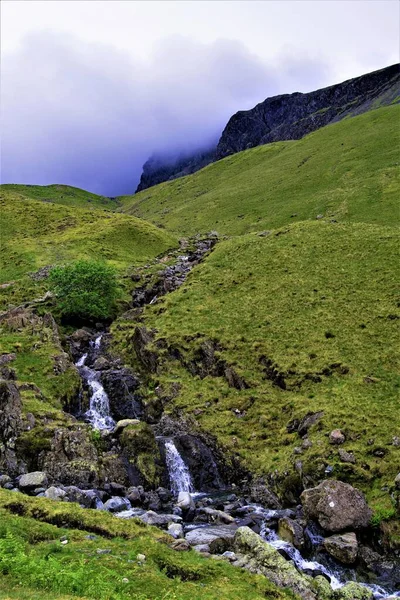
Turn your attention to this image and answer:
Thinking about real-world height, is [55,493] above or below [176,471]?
above

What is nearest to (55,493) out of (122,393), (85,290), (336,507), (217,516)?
(217,516)

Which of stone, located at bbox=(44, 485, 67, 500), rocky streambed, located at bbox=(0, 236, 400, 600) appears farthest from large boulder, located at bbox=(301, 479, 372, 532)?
stone, located at bbox=(44, 485, 67, 500)

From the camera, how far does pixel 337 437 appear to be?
31.9m

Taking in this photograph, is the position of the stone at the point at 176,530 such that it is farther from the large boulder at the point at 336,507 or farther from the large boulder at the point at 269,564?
the large boulder at the point at 336,507

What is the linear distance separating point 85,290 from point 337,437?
44.1 metres

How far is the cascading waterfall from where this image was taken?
42.7m

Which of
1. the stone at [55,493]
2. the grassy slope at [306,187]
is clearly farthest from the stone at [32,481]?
the grassy slope at [306,187]

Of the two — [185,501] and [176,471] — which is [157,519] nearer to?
[185,501]

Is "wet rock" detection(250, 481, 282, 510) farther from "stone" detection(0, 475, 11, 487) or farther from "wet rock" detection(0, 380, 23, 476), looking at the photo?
"wet rock" detection(0, 380, 23, 476)

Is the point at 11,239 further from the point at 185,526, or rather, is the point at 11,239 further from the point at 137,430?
the point at 185,526

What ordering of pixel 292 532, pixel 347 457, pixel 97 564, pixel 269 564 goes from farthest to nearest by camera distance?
1. pixel 347 457
2. pixel 292 532
3. pixel 269 564
4. pixel 97 564

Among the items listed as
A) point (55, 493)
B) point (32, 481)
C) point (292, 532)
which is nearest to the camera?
point (292, 532)

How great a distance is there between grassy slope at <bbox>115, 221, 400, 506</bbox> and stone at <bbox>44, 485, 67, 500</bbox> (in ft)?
44.7

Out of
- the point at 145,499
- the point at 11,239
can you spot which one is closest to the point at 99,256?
the point at 11,239
